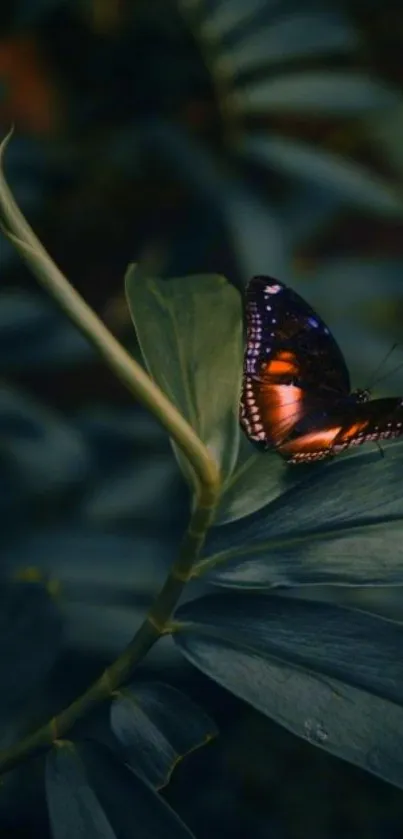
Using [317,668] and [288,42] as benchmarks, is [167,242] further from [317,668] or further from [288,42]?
[317,668]

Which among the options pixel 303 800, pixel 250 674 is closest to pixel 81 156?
pixel 303 800

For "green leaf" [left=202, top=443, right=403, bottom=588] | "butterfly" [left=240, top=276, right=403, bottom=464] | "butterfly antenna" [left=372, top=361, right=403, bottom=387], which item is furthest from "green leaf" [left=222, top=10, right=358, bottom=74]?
"green leaf" [left=202, top=443, right=403, bottom=588]

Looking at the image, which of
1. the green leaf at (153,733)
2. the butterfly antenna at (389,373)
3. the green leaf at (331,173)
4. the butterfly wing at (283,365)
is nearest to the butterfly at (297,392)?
the butterfly wing at (283,365)

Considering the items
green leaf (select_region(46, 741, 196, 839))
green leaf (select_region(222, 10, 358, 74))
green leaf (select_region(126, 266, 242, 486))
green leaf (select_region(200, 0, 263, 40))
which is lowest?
green leaf (select_region(46, 741, 196, 839))

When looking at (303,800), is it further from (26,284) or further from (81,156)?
(81,156)

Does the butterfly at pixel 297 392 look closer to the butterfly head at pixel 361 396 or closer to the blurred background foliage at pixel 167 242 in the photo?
the butterfly head at pixel 361 396

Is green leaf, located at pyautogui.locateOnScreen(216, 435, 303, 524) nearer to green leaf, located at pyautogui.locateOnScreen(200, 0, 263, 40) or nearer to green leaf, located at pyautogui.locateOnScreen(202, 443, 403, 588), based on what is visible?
green leaf, located at pyautogui.locateOnScreen(202, 443, 403, 588)
